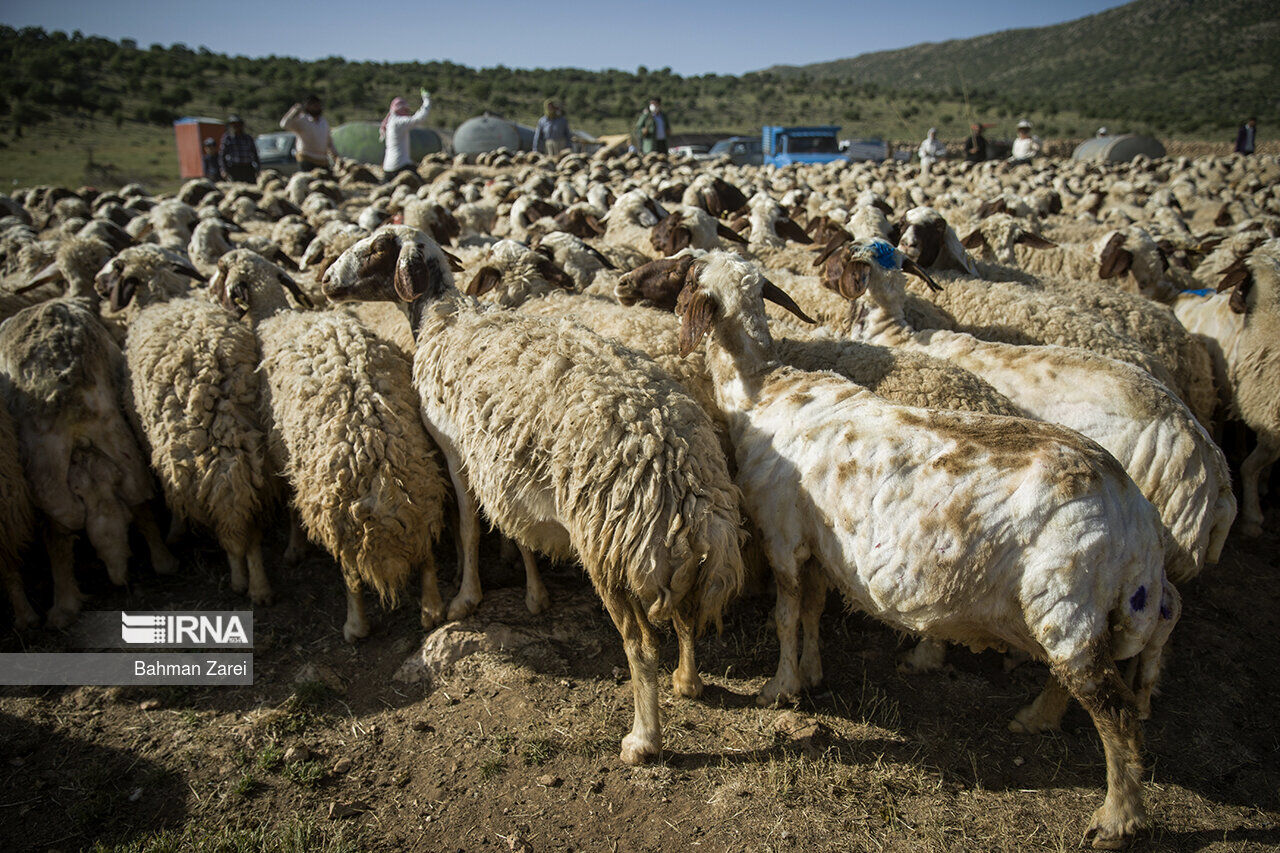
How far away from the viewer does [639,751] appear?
3.17m

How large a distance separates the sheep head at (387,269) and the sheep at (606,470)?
0.78 meters

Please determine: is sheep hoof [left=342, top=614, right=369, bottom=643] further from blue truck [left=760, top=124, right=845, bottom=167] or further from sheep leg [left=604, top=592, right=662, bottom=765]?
blue truck [left=760, top=124, right=845, bottom=167]

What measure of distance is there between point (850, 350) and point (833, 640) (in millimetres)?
1639

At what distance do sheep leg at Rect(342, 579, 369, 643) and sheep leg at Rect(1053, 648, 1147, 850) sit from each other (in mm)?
3369

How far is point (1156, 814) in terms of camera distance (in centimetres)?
292

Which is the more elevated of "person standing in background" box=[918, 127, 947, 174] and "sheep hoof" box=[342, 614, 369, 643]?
"person standing in background" box=[918, 127, 947, 174]

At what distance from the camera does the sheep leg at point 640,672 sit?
123 inches

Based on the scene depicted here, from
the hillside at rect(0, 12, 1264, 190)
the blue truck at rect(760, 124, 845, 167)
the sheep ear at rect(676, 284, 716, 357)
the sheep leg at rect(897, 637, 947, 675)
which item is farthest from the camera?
the hillside at rect(0, 12, 1264, 190)

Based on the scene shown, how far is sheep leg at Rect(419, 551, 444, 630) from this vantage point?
4105 mm

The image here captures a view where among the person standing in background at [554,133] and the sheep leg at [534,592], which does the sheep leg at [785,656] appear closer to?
the sheep leg at [534,592]

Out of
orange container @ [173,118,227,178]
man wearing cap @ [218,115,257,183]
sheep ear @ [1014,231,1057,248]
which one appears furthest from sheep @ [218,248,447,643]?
orange container @ [173,118,227,178]

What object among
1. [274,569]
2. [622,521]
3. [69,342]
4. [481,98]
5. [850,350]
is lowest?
[274,569]

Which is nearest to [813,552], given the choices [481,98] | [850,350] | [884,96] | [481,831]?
[850,350]

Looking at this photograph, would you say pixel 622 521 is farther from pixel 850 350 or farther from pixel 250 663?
pixel 250 663
